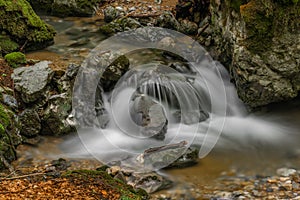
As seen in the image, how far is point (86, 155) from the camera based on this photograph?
6.67 metres

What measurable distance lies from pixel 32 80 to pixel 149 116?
2.54m

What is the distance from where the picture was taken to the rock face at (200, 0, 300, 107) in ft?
22.3

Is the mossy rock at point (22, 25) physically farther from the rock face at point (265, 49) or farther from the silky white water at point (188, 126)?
the rock face at point (265, 49)

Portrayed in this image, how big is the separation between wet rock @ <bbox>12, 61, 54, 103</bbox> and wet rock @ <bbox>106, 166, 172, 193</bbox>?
258 cm

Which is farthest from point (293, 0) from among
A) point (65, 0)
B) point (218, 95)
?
point (65, 0)

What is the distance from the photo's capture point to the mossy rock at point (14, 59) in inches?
338

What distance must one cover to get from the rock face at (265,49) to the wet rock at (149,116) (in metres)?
1.79

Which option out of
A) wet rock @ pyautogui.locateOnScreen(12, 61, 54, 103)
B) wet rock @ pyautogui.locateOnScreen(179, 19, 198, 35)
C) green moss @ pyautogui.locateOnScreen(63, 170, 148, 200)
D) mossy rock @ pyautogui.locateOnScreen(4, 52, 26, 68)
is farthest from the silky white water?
wet rock @ pyautogui.locateOnScreen(179, 19, 198, 35)

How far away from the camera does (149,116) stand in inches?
287

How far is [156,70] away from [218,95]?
1.57 metres

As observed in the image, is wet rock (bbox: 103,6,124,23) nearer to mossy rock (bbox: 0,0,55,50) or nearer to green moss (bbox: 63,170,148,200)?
mossy rock (bbox: 0,0,55,50)

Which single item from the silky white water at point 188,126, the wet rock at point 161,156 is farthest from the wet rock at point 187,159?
the silky white water at point 188,126

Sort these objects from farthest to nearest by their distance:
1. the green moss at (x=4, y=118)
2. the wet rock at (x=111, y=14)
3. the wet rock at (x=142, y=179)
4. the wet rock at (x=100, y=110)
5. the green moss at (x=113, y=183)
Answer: the wet rock at (x=111, y=14)
the wet rock at (x=100, y=110)
the green moss at (x=4, y=118)
the wet rock at (x=142, y=179)
the green moss at (x=113, y=183)

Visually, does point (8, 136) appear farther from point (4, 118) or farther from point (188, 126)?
point (188, 126)
